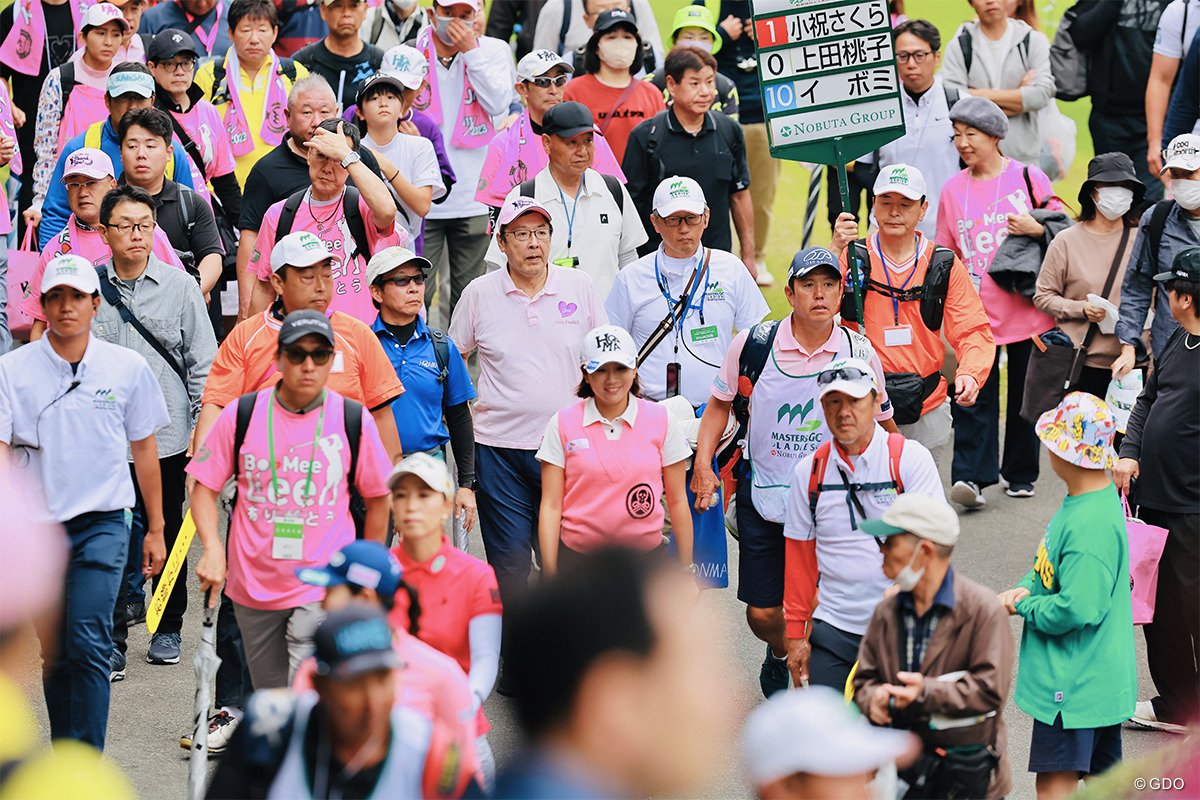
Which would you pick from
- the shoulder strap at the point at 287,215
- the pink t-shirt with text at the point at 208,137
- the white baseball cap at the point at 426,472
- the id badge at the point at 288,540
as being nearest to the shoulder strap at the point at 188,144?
the pink t-shirt with text at the point at 208,137

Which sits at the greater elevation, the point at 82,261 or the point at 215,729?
the point at 82,261

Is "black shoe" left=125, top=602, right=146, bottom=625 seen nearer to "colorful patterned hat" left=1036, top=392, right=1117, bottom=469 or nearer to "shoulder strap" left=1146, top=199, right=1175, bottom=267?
"colorful patterned hat" left=1036, top=392, right=1117, bottom=469

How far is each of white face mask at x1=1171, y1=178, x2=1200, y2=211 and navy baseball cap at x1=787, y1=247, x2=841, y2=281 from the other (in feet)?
9.11

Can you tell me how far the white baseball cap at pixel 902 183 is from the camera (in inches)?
313

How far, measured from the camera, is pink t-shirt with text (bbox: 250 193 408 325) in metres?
8.09

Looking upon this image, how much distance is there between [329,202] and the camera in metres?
8.25

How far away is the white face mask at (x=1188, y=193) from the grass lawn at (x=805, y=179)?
547 cm

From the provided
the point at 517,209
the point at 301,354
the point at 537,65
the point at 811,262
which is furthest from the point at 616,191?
the point at 301,354

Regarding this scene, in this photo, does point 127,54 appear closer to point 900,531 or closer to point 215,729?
point 215,729

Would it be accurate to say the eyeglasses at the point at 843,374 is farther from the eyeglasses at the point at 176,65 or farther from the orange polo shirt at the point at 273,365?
the eyeglasses at the point at 176,65

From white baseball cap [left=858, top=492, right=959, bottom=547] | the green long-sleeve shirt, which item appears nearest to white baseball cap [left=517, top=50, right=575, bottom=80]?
the green long-sleeve shirt

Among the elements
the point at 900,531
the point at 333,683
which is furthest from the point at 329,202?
the point at 333,683

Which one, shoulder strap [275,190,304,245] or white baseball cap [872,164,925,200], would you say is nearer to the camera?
white baseball cap [872,164,925,200]

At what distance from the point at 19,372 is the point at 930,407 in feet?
14.8
